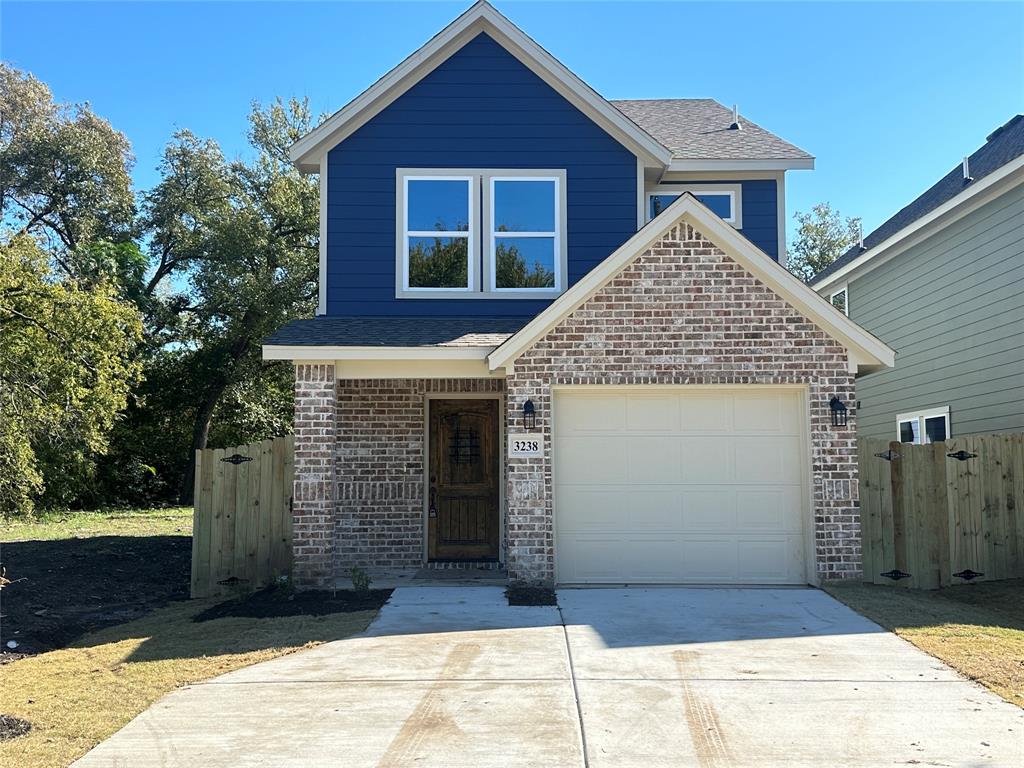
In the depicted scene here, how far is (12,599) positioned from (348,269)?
5.68 metres

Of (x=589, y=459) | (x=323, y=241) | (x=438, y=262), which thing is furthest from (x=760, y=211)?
(x=323, y=241)

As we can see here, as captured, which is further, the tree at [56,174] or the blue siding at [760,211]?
the tree at [56,174]

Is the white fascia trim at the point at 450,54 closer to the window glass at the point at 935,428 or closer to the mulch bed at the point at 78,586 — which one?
the mulch bed at the point at 78,586

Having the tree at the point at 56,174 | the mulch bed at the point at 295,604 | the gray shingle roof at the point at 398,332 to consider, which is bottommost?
the mulch bed at the point at 295,604

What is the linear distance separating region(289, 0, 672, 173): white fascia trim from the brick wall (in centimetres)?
287

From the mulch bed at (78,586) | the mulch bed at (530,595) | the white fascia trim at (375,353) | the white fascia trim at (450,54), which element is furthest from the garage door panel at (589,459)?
the mulch bed at (78,586)

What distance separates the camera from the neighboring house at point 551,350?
10.2 meters

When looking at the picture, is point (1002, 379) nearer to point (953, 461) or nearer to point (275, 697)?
point (953, 461)

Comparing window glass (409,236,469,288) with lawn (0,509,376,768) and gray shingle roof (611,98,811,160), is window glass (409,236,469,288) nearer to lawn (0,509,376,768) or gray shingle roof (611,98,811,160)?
gray shingle roof (611,98,811,160)

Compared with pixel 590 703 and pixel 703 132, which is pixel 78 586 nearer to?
pixel 590 703

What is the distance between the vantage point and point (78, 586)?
11.0 meters

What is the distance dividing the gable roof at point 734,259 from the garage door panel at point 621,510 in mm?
1809

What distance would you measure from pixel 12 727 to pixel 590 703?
3.64 metres

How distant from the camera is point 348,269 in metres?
12.4
